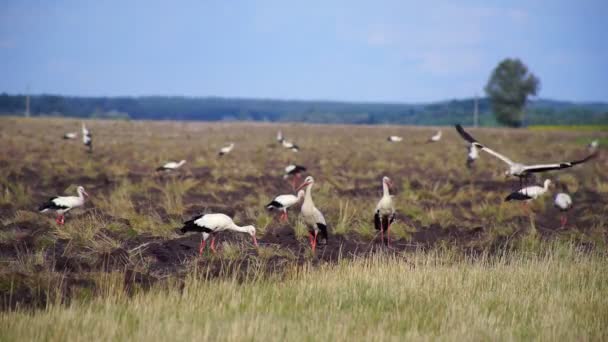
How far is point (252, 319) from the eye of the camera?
657cm

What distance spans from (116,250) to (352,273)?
144 inches

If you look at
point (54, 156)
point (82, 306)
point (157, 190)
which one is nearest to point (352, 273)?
point (82, 306)

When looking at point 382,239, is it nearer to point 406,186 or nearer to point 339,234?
point 339,234

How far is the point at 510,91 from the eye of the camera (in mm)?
109750

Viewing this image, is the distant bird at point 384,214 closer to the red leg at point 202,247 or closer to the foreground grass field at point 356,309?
the foreground grass field at point 356,309

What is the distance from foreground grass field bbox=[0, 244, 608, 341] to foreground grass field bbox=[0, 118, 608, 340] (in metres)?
0.02

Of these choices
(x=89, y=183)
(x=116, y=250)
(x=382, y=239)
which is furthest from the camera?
(x=89, y=183)

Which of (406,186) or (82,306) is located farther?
(406,186)

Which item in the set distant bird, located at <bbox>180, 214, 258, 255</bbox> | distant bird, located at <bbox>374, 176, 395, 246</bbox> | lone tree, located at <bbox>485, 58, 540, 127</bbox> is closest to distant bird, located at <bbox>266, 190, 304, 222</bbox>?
distant bird, located at <bbox>374, 176, 395, 246</bbox>

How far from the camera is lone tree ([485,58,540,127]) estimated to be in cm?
10912

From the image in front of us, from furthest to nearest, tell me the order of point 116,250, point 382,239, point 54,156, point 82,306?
1. point 54,156
2. point 382,239
3. point 116,250
4. point 82,306

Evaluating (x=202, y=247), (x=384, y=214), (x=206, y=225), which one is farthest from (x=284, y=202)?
(x=202, y=247)

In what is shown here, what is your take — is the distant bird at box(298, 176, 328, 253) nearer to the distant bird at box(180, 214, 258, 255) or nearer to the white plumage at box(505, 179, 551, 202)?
the distant bird at box(180, 214, 258, 255)

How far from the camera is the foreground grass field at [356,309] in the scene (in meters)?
6.32
